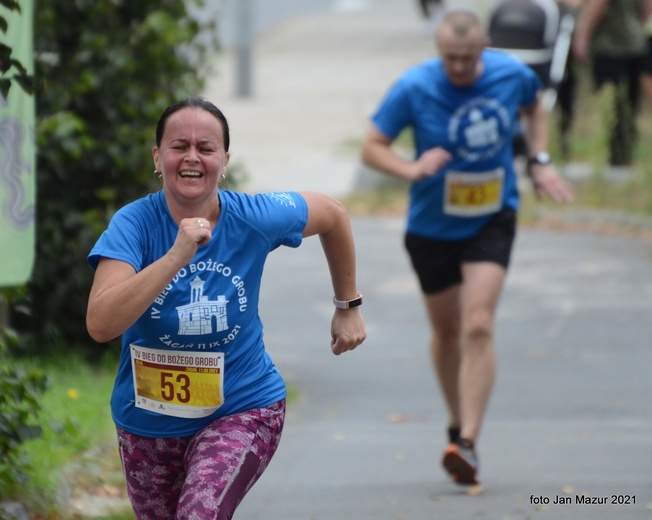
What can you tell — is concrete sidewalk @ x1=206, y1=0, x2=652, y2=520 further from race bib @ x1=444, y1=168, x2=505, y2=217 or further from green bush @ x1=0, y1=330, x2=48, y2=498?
race bib @ x1=444, y1=168, x2=505, y2=217

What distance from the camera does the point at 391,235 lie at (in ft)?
40.8

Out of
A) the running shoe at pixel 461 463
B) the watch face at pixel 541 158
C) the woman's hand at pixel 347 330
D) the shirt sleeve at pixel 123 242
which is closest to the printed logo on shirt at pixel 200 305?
the shirt sleeve at pixel 123 242

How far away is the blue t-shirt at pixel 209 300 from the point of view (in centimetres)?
368

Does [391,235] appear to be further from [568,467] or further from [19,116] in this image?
[19,116]

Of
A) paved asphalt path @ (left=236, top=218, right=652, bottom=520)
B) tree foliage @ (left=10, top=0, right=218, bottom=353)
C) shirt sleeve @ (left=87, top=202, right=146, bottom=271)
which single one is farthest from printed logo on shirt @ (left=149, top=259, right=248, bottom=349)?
tree foliage @ (left=10, top=0, right=218, bottom=353)

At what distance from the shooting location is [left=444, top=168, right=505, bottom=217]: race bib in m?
6.19

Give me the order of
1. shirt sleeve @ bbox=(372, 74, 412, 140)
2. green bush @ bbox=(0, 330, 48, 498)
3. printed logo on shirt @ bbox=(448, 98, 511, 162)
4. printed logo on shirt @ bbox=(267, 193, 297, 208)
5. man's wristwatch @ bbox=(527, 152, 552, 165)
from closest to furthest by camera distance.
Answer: printed logo on shirt @ bbox=(267, 193, 297, 208) < green bush @ bbox=(0, 330, 48, 498) < printed logo on shirt @ bbox=(448, 98, 511, 162) < shirt sleeve @ bbox=(372, 74, 412, 140) < man's wristwatch @ bbox=(527, 152, 552, 165)

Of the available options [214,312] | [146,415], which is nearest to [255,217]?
[214,312]

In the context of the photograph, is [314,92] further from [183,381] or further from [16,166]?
[183,381]

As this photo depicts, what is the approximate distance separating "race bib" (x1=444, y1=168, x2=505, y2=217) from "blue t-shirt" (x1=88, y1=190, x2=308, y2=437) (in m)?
2.32

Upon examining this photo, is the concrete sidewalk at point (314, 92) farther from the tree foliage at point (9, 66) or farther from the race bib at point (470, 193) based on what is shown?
the tree foliage at point (9, 66)

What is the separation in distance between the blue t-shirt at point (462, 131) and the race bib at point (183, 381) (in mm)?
2632

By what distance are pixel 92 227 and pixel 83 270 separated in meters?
0.30

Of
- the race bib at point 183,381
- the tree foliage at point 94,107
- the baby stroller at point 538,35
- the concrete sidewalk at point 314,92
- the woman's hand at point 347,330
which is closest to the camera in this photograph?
the race bib at point 183,381
